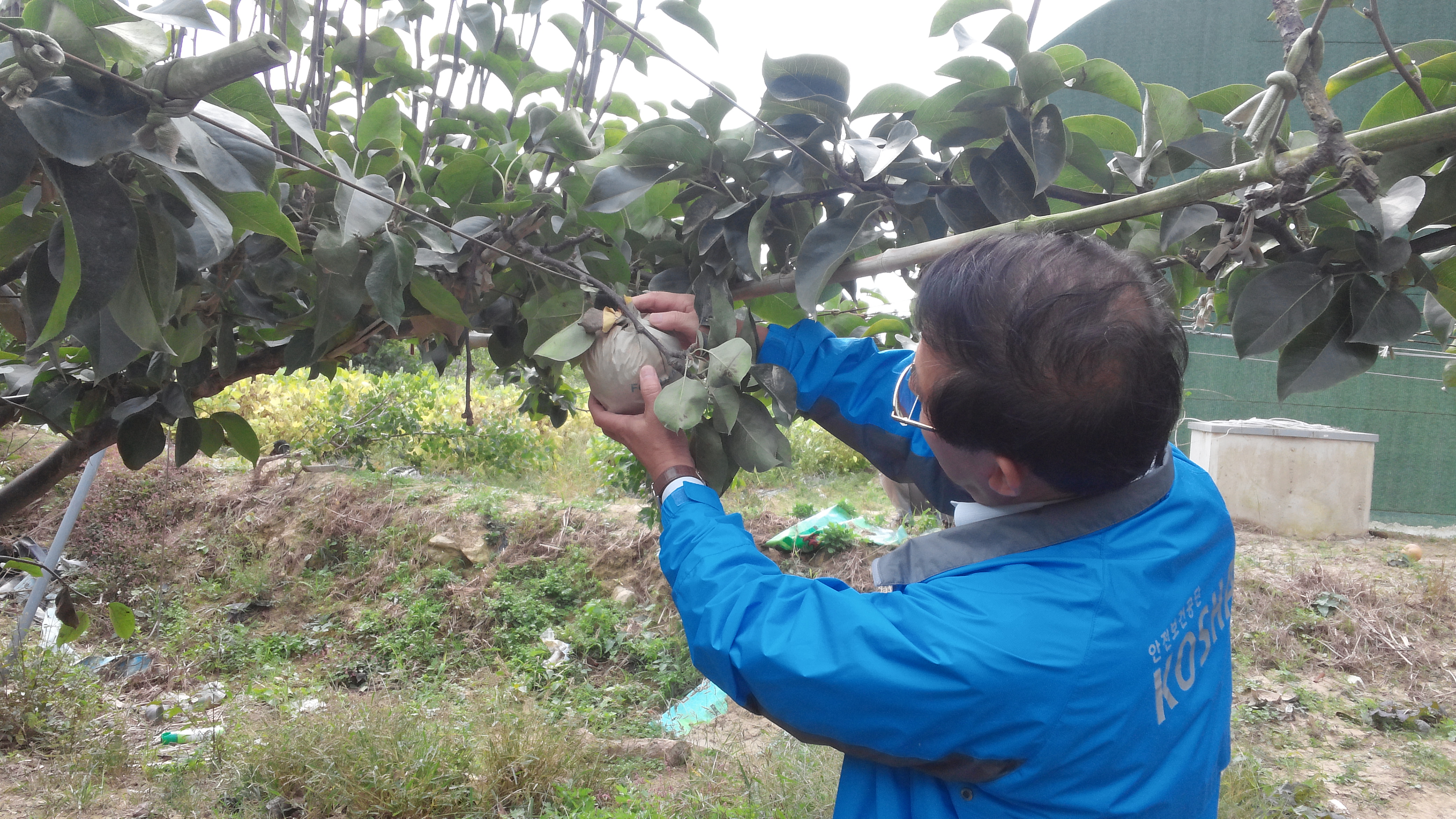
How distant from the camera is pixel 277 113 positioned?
707 millimetres

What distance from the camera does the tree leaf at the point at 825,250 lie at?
34.8 inches

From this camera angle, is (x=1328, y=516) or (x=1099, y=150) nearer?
(x=1099, y=150)

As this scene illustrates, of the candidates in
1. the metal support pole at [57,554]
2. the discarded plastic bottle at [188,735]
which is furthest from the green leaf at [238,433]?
the metal support pole at [57,554]

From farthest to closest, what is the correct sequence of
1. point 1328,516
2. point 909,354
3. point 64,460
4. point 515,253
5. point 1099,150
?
1. point 1328,516
2. point 64,460
3. point 909,354
4. point 515,253
5. point 1099,150

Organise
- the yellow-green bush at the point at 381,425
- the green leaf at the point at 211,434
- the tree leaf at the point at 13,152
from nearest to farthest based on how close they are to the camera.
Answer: the tree leaf at the point at 13,152 → the green leaf at the point at 211,434 → the yellow-green bush at the point at 381,425

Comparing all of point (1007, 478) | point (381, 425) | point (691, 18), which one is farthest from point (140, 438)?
point (381, 425)

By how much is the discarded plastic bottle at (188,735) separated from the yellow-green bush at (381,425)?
318cm

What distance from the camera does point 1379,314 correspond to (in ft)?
2.74

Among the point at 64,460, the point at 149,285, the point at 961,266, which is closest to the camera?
the point at 149,285

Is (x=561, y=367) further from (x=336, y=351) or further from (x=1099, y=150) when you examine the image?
(x=1099, y=150)

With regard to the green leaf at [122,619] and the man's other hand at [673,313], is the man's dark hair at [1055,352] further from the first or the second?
the green leaf at [122,619]

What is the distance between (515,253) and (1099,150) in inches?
25.3

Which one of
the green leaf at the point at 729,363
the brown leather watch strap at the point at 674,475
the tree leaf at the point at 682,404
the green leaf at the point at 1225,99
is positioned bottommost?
the brown leather watch strap at the point at 674,475

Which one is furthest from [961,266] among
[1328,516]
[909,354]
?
[1328,516]
